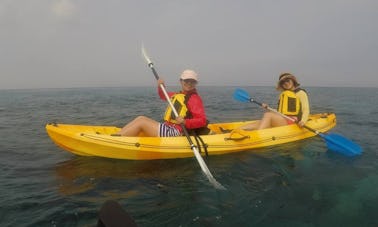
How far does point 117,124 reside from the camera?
11.0 metres

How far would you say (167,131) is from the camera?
20.3ft

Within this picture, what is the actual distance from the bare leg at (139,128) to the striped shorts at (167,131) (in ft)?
0.32

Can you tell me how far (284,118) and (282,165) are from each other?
1942mm

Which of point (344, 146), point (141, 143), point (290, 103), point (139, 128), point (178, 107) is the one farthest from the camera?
point (290, 103)

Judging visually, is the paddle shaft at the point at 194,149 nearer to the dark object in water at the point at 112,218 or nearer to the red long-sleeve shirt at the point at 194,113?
the red long-sleeve shirt at the point at 194,113

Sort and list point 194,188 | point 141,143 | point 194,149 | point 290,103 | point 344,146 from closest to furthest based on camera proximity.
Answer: point 194,188, point 194,149, point 141,143, point 344,146, point 290,103

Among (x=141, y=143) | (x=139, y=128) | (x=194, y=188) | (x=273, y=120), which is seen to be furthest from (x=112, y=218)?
(x=273, y=120)

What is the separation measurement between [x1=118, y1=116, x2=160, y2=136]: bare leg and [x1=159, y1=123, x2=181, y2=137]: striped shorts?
0.32 ft

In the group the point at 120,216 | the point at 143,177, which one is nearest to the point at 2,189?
the point at 143,177

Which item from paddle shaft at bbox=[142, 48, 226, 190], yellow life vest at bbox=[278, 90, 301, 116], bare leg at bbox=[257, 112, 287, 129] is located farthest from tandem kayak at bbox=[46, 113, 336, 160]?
yellow life vest at bbox=[278, 90, 301, 116]

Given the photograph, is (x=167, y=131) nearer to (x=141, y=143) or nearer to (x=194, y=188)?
(x=141, y=143)

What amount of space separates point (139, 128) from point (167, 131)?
1.82ft

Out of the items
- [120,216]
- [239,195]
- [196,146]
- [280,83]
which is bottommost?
[239,195]

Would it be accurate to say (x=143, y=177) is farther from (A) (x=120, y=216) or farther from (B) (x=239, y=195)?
(A) (x=120, y=216)
